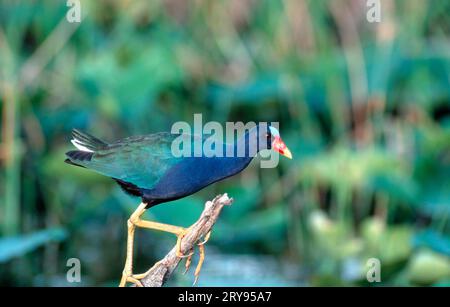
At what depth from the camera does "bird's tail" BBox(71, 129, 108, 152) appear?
203 centimetres

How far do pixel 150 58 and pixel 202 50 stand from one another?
1565mm

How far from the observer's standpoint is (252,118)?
6.84m

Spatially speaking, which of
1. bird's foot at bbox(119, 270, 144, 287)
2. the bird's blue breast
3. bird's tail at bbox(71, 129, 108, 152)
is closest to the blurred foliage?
bird's foot at bbox(119, 270, 144, 287)

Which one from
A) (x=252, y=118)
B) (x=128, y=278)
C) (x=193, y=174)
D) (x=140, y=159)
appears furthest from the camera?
(x=252, y=118)

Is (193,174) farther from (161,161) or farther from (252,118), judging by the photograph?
(252,118)

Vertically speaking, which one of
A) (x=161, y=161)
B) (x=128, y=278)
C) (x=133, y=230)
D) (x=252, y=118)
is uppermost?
(x=252, y=118)

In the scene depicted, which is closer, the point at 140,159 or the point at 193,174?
the point at 193,174

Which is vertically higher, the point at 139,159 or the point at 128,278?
the point at 139,159

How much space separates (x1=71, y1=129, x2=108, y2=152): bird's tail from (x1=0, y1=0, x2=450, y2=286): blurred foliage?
5.73 feet

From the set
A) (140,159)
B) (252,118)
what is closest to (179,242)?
(140,159)

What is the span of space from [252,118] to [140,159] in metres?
4.85
